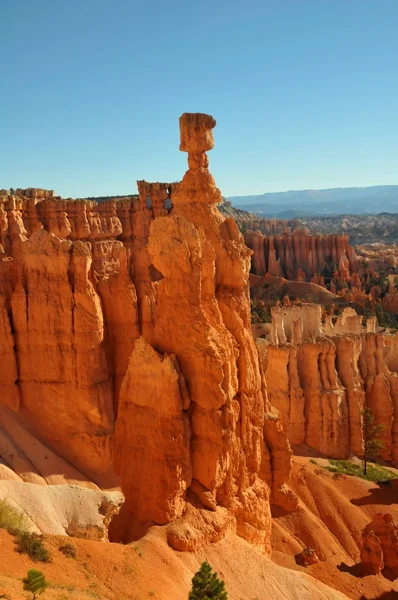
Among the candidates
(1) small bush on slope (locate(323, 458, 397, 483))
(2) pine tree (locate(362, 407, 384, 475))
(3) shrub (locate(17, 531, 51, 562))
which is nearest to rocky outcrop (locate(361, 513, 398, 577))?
(1) small bush on slope (locate(323, 458, 397, 483))

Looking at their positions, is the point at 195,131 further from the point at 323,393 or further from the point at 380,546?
the point at 323,393

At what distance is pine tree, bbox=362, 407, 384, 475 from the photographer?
26.8m

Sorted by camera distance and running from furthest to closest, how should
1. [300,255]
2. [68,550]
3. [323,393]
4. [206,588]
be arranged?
[300,255]
[323,393]
[68,550]
[206,588]

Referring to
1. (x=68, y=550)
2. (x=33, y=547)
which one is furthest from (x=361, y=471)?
(x=33, y=547)

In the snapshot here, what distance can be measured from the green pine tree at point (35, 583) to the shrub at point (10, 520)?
239cm

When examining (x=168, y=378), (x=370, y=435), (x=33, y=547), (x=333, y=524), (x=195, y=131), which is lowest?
(x=370, y=435)

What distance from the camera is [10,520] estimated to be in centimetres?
1239

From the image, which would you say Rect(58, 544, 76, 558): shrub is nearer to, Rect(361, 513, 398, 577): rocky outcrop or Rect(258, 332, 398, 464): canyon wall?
Rect(361, 513, 398, 577): rocky outcrop

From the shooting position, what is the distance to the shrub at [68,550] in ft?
34.2

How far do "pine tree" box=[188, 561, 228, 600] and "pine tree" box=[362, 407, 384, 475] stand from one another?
18805 mm

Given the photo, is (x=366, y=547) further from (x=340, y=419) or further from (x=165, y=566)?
(x=340, y=419)

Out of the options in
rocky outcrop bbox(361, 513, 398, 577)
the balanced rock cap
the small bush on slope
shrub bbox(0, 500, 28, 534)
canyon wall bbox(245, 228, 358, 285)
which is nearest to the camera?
shrub bbox(0, 500, 28, 534)

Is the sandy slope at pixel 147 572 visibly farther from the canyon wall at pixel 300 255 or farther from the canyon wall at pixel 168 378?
the canyon wall at pixel 300 255

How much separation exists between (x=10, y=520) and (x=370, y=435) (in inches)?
767
